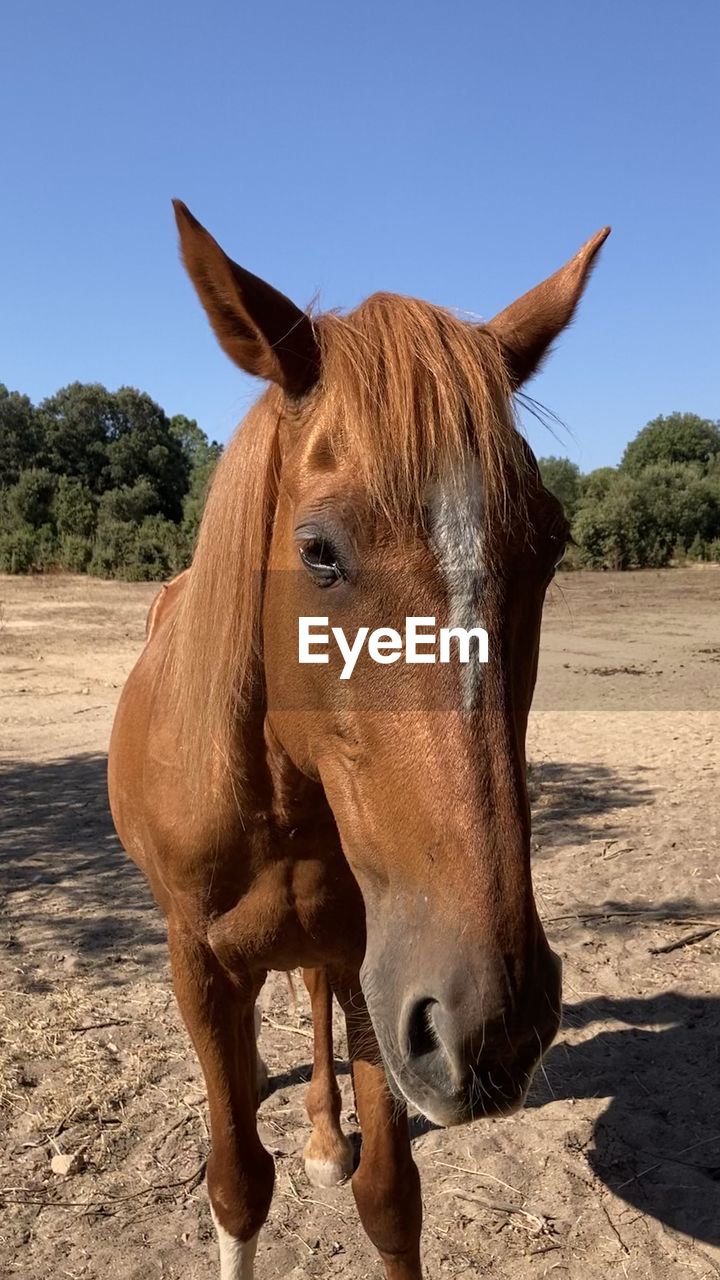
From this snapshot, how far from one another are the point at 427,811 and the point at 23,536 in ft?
99.9

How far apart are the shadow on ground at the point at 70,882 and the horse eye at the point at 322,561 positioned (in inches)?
132

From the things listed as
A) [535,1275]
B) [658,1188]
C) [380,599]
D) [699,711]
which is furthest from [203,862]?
[699,711]

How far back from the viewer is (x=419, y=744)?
4.44 ft

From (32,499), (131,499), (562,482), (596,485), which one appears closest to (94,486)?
(32,499)

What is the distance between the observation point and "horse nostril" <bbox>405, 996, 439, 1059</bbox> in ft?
4.17

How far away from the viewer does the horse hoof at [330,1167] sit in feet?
9.60

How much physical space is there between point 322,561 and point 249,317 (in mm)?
516

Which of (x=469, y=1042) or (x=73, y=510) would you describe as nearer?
(x=469, y=1042)

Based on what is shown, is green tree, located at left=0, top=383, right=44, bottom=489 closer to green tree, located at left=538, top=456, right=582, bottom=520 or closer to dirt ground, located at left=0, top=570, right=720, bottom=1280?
green tree, located at left=538, top=456, right=582, bottom=520

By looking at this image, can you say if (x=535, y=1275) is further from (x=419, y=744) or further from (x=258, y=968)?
(x=419, y=744)

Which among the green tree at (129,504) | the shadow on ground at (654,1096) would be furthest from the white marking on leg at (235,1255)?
the green tree at (129,504)

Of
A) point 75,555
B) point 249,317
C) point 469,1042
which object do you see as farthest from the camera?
point 75,555

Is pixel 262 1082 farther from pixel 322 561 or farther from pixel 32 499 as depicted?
pixel 32 499

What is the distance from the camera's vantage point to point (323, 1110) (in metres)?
3.08
